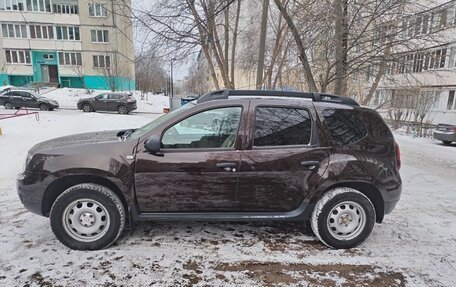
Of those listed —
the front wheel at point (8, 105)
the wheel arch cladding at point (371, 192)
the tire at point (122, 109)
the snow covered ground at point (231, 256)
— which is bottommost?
the snow covered ground at point (231, 256)

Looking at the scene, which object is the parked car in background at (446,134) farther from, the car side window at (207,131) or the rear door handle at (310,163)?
the car side window at (207,131)

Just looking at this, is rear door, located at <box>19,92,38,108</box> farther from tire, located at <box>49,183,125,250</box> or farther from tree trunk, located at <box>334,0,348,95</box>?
tire, located at <box>49,183,125,250</box>

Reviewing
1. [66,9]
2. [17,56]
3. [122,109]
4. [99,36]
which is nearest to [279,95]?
[122,109]

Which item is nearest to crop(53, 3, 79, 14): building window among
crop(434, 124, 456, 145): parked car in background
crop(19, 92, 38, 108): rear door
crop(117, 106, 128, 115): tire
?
crop(19, 92, 38, 108): rear door

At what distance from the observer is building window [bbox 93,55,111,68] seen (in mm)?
41237

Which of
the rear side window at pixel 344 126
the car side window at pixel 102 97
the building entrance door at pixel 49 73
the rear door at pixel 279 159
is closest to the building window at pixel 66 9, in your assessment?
the building entrance door at pixel 49 73

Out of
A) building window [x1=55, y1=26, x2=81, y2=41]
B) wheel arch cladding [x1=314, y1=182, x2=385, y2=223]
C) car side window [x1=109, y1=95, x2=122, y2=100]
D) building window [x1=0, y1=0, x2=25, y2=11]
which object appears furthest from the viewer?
building window [x1=55, y1=26, x2=81, y2=41]

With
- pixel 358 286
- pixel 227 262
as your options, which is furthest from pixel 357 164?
pixel 227 262

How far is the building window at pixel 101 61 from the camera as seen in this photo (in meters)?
41.2

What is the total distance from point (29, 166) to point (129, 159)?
1.14m

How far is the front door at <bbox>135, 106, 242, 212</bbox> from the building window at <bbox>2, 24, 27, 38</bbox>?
4746 cm

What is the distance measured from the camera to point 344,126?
141 inches

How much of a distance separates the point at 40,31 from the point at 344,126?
1880 inches

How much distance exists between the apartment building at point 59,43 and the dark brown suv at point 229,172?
1486 inches
